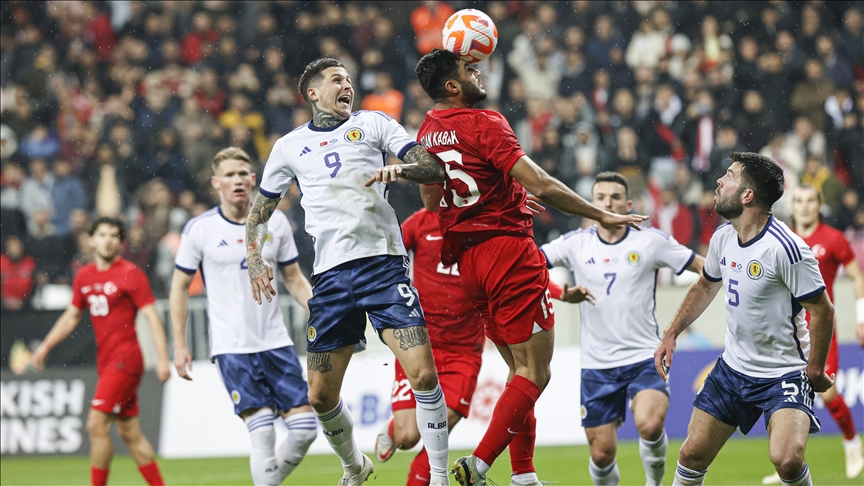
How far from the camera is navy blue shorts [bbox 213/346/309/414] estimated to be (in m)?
7.63

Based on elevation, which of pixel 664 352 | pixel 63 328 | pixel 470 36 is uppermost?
pixel 470 36

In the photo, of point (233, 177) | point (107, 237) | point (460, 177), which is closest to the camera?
point (460, 177)

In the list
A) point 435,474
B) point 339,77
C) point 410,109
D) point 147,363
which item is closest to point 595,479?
point 435,474

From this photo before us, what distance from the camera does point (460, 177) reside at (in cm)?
607

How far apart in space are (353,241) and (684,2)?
12912mm

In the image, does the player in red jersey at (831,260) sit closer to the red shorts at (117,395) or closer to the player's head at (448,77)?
the player's head at (448,77)

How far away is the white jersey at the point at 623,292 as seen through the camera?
25.3ft

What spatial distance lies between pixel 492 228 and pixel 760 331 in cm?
173

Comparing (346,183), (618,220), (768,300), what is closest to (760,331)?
(768,300)

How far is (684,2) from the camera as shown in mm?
17406

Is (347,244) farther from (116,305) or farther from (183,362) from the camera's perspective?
(116,305)

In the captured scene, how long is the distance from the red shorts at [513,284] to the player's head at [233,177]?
254 cm

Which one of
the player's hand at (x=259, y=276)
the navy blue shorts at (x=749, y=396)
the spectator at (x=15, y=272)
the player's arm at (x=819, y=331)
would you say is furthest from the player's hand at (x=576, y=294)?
the spectator at (x=15, y=272)

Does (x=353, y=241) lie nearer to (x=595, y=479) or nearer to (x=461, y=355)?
(x=461, y=355)
